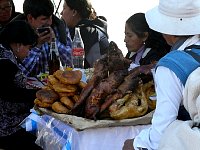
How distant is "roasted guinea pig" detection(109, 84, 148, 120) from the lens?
2.49 m

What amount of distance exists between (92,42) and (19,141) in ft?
5.05

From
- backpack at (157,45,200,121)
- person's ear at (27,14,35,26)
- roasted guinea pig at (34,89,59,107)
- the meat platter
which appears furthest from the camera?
person's ear at (27,14,35,26)

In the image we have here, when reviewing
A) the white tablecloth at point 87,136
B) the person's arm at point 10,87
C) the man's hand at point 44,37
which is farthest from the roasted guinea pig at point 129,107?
the man's hand at point 44,37

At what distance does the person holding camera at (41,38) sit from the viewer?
4.14 meters

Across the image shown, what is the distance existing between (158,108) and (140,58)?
203 centimetres

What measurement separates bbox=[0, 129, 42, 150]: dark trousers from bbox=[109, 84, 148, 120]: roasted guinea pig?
1.28 meters

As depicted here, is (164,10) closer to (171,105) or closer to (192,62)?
(192,62)

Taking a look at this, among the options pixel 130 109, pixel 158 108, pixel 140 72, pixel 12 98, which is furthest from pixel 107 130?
pixel 12 98

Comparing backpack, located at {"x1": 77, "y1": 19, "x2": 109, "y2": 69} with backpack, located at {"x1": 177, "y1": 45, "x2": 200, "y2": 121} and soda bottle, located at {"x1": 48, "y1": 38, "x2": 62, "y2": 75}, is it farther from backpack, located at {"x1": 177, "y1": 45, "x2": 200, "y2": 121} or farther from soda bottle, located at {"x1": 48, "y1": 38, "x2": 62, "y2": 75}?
backpack, located at {"x1": 177, "y1": 45, "x2": 200, "y2": 121}

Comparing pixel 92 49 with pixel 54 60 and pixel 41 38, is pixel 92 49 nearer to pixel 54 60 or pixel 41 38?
pixel 41 38

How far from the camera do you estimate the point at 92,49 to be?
4773 millimetres

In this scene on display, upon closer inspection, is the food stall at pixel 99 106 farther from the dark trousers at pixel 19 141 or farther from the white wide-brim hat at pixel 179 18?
the dark trousers at pixel 19 141

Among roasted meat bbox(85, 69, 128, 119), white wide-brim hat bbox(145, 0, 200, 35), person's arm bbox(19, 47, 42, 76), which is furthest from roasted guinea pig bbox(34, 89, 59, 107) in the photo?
person's arm bbox(19, 47, 42, 76)

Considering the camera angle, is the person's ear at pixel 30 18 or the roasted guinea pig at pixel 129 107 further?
the person's ear at pixel 30 18
